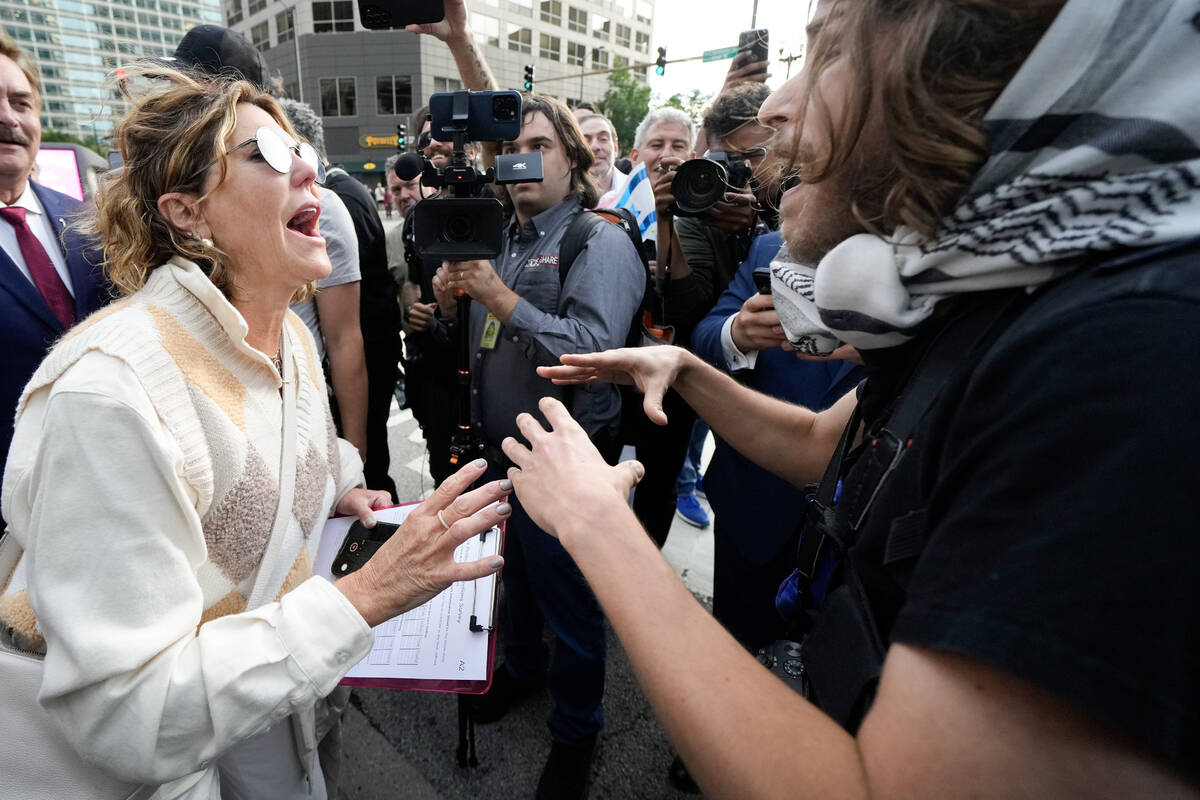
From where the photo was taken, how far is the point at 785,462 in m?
1.51

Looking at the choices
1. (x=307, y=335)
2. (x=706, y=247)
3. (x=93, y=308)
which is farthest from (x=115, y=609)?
(x=706, y=247)

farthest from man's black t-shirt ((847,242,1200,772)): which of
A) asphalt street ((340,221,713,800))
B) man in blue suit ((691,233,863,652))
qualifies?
asphalt street ((340,221,713,800))

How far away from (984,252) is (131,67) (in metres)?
1.99

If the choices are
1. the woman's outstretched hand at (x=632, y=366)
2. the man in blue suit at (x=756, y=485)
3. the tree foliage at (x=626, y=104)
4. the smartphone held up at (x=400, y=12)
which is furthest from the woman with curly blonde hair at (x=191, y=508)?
the tree foliage at (x=626, y=104)

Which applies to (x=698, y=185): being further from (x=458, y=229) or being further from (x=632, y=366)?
(x=632, y=366)

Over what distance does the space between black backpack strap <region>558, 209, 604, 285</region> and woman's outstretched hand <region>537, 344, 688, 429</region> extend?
2.77ft

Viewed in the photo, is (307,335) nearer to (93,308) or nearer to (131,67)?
(131,67)

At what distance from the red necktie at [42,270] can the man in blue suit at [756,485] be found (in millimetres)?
2362

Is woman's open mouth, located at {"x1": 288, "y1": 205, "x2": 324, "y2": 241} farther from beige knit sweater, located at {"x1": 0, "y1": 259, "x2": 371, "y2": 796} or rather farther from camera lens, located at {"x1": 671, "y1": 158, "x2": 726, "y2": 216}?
camera lens, located at {"x1": 671, "y1": 158, "x2": 726, "y2": 216}

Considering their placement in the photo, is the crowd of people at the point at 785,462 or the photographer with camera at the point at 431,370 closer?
the crowd of people at the point at 785,462

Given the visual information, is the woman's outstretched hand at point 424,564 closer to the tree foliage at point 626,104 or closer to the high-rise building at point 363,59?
the high-rise building at point 363,59

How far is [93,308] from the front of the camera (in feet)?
6.86

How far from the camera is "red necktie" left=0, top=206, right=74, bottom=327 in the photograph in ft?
6.54

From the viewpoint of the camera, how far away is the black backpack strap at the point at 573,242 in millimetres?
2305
